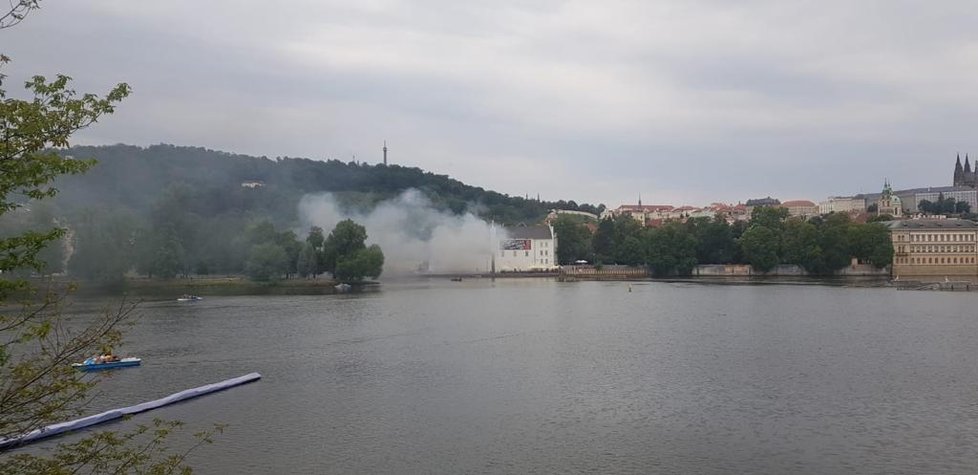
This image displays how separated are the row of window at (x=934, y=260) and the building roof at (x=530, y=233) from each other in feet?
130

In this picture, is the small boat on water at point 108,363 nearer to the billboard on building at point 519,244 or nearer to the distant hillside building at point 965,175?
the billboard on building at point 519,244

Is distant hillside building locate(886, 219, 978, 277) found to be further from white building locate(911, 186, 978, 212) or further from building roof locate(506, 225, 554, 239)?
white building locate(911, 186, 978, 212)

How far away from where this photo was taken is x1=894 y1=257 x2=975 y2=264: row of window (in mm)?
83431

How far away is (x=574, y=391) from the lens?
67.1 ft

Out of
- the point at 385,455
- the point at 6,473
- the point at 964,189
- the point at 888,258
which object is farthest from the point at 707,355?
the point at 964,189

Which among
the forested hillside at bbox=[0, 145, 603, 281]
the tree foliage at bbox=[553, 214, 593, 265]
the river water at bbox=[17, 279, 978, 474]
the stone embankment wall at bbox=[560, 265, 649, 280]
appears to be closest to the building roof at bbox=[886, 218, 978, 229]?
the stone embankment wall at bbox=[560, 265, 649, 280]

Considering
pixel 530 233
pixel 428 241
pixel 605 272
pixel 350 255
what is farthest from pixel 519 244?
pixel 350 255

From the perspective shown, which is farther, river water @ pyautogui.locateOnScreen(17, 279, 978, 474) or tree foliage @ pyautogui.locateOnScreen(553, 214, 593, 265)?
tree foliage @ pyautogui.locateOnScreen(553, 214, 593, 265)

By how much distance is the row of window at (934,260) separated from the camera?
8343cm

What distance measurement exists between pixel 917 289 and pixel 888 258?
21404 millimetres

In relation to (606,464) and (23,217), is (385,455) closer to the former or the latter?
(606,464)

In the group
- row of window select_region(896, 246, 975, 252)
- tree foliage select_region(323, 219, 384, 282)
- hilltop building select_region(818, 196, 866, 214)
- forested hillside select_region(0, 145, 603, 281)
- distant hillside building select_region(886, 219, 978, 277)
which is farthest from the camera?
hilltop building select_region(818, 196, 866, 214)

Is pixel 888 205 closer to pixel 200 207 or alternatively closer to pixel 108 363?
pixel 200 207

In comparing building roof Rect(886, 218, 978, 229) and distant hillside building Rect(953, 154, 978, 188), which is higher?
distant hillside building Rect(953, 154, 978, 188)
